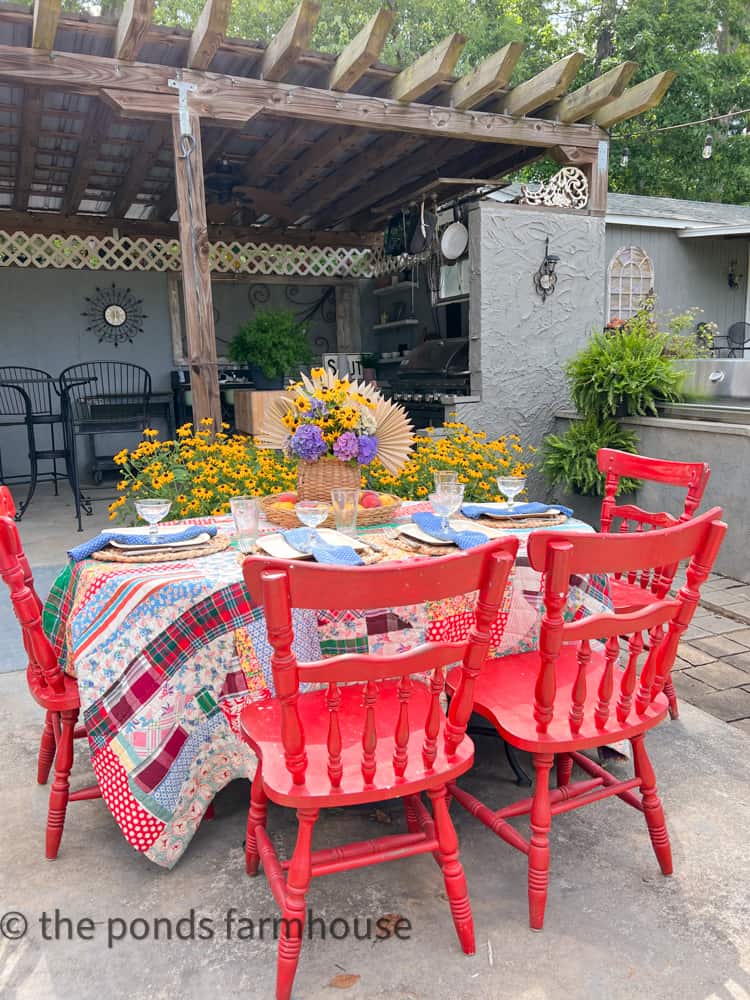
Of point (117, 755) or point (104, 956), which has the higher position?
point (117, 755)

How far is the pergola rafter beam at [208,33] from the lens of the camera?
12.0 feet

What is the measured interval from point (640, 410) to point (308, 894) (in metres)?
4.04

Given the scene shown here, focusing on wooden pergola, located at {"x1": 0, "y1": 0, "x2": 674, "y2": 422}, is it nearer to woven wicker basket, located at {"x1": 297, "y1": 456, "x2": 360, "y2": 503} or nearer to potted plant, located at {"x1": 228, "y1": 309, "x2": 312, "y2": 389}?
potted plant, located at {"x1": 228, "y1": 309, "x2": 312, "y2": 389}

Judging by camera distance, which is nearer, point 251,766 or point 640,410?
point 251,766

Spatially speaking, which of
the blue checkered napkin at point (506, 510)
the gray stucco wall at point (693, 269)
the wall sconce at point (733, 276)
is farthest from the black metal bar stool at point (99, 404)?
the wall sconce at point (733, 276)

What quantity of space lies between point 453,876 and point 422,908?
0.80 ft

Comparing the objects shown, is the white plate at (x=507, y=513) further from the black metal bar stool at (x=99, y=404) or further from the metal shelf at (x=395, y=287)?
the metal shelf at (x=395, y=287)

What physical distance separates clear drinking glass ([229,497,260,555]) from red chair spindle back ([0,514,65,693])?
1.73ft

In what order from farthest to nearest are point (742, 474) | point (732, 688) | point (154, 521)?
point (742, 474) < point (732, 688) < point (154, 521)

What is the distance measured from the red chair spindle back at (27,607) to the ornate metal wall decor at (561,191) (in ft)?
16.5

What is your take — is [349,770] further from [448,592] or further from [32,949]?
[32,949]

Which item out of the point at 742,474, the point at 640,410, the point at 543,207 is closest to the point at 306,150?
the point at 543,207

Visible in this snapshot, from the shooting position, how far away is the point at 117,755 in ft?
5.67

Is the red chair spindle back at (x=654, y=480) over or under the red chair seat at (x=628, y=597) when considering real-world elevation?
over
